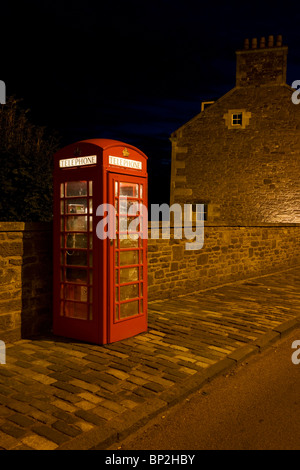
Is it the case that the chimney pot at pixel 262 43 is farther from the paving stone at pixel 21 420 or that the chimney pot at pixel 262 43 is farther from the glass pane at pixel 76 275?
the paving stone at pixel 21 420

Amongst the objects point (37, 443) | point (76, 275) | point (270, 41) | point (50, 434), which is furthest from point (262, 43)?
point (37, 443)

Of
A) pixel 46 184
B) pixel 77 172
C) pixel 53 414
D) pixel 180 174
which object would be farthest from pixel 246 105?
pixel 53 414

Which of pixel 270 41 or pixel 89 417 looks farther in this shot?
pixel 270 41

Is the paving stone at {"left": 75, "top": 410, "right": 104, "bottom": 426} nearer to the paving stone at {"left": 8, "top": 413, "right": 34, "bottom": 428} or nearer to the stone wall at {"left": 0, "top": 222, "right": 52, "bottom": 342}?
the paving stone at {"left": 8, "top": 413, "right": 34, "bottom": 428}

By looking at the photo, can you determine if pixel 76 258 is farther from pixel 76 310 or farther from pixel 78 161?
pixel 78 161

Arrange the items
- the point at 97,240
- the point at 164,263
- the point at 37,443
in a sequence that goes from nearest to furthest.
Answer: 1. the point at 37,443
2. the point at 97,240
3. the point at 164,263

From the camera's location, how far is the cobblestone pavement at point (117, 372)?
11.5 ft

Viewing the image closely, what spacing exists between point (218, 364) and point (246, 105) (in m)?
19.8

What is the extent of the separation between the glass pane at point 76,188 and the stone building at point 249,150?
Answer: 1724 cm

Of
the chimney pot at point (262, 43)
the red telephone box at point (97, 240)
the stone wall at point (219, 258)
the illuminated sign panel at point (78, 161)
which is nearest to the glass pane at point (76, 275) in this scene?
the red telephone box at point (97, 240)

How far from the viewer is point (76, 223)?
19.0 feet

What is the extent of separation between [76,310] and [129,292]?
80cm

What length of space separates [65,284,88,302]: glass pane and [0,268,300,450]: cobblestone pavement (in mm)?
622

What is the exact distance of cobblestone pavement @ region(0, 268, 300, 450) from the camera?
3.51 meters
